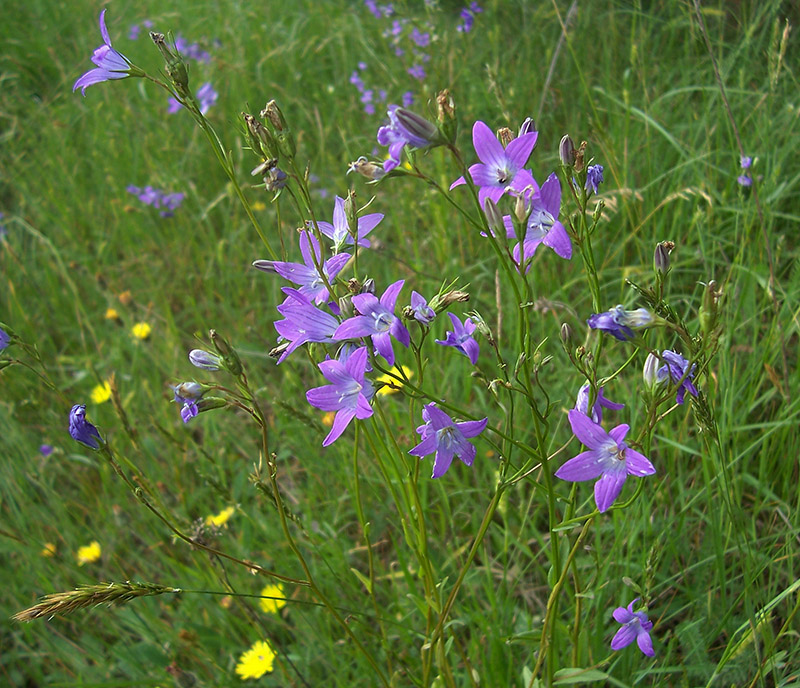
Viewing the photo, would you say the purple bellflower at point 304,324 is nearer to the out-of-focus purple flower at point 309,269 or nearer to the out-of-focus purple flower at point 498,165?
the out-of-focus purple flower at point 309,269

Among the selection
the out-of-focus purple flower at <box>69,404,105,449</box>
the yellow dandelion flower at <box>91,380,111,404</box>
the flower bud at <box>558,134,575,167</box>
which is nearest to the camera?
the flower bud at <box>558,134,575,167</box>

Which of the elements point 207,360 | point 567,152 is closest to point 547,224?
point 567,152

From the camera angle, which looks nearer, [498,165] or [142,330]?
[498,165]

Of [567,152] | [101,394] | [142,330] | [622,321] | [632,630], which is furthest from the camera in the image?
[142,330]

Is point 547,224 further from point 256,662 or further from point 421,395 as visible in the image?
point 256,662

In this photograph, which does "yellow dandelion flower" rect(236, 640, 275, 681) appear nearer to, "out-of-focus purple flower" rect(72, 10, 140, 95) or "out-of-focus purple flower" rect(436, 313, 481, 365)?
"out-of-focus purple flower" rect(436, 313, 481, 365)

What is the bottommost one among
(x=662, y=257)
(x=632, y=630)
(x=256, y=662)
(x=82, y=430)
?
(x=256, y=662)

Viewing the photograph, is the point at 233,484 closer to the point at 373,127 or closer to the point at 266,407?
the point at 266,407

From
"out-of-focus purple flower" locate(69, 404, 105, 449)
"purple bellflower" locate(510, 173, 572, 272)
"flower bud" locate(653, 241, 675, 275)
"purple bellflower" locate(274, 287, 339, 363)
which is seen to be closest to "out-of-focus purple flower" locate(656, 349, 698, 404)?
"flower bud" locate(653, 241, 675, 275)
